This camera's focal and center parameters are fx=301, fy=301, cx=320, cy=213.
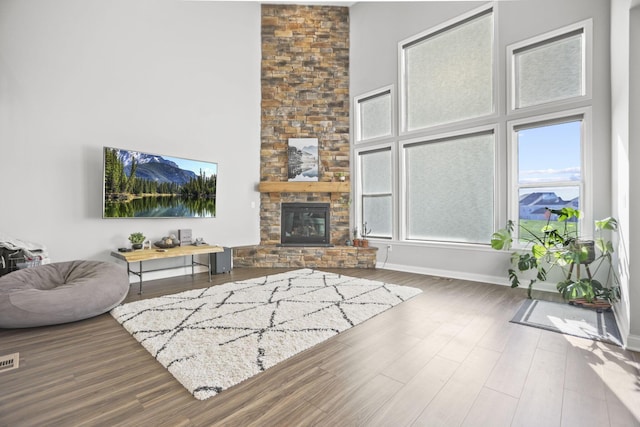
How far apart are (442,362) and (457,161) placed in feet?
10.9

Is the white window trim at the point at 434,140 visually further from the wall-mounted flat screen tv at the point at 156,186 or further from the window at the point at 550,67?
the wall-mounted flat screen tv at the point at 156,186

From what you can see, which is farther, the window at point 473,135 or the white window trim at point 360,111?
the white window trim at point 360,111

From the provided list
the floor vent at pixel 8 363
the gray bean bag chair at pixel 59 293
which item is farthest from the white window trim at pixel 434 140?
the floor vent at pixel 8 363

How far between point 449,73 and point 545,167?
6.46 feet

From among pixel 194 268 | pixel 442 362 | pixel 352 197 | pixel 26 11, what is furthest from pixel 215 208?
pixel 442 362

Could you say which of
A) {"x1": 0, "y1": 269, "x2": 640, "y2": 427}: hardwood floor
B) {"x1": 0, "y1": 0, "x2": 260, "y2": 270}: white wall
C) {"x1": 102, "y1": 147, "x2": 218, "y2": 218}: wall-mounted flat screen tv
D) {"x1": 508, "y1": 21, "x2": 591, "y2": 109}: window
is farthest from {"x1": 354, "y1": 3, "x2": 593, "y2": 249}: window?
{"x1": 102, "y1": 147, "x2": 218, "y2": 218}: wall-mounted flat screen tv

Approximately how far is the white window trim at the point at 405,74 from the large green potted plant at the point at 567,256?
1594 millimetres

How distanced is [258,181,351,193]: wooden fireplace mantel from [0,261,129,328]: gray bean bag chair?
9.13ft

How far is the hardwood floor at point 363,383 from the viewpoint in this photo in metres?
1.39

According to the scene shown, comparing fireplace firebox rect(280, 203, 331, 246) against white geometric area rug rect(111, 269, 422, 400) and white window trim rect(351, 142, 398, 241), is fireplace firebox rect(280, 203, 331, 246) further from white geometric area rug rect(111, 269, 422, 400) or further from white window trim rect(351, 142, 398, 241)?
white geometric area rug rect(111, 269, 422, 400)

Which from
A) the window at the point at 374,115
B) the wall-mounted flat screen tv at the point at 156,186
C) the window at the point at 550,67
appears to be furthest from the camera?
the window at the point at 374,115

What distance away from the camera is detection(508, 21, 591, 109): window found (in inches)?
136

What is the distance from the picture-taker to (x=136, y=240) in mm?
3816

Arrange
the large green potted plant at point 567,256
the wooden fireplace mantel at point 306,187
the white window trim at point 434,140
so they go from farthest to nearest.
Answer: the wooden fireplace mantel at point 306,187 < the white window trim at point 434,140 < the large green potted plant at point 567,256
